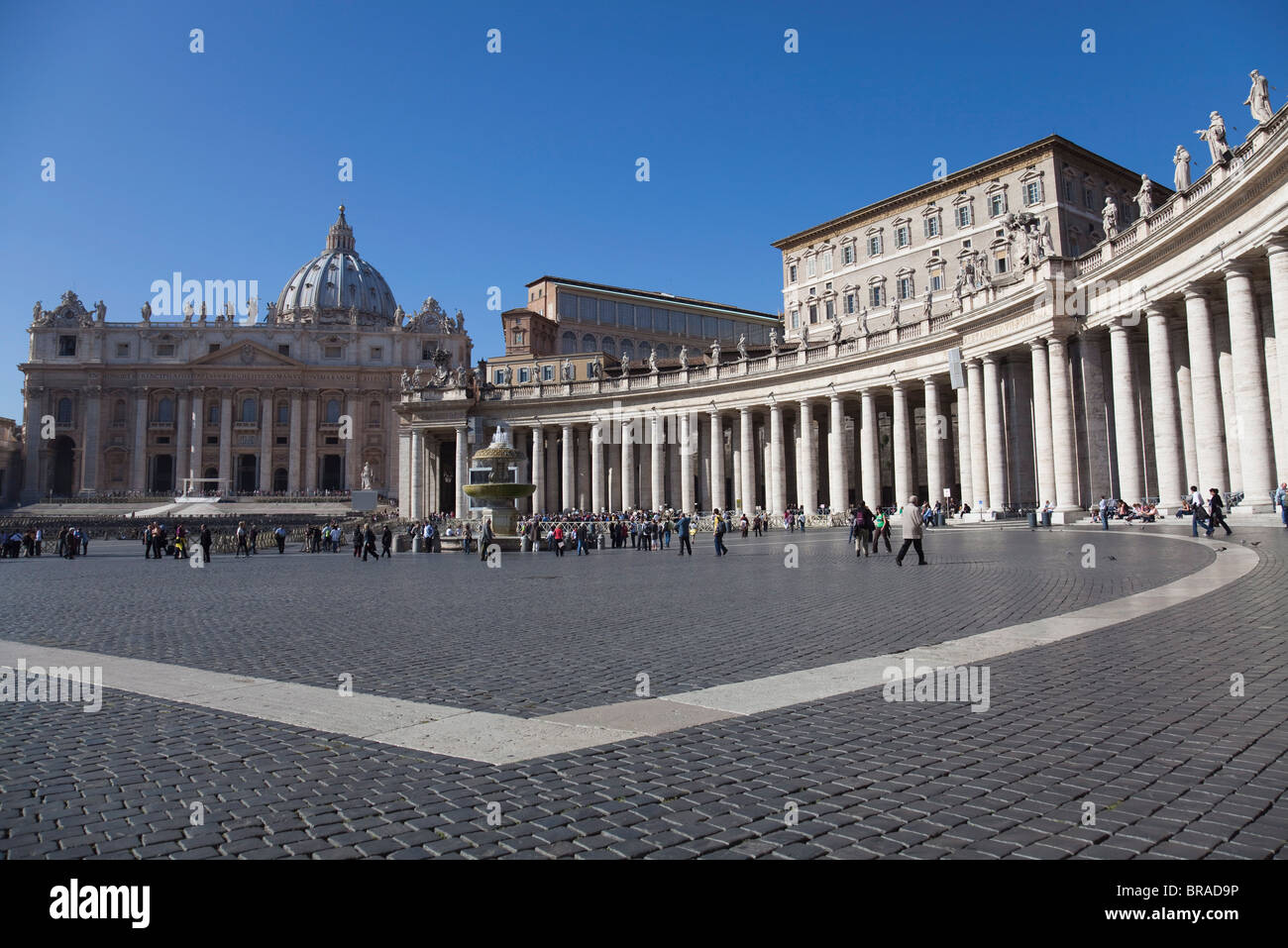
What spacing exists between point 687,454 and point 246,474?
82795 mm

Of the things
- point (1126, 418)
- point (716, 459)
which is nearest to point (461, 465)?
point (716, 459)

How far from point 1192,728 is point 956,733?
1.47 m

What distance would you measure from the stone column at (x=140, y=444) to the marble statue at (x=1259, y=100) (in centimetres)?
11972

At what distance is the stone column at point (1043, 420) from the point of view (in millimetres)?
34906

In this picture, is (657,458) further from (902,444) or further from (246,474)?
(246,474)

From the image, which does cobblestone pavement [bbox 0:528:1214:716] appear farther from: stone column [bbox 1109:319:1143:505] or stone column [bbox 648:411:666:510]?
stone column [bbox 648:411:666:510]

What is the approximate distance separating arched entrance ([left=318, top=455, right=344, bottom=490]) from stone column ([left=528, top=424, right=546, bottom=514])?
57.4m

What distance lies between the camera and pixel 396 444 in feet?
371

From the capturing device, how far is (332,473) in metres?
114

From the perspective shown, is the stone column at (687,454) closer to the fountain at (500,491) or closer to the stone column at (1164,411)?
the fountain at (500,491)

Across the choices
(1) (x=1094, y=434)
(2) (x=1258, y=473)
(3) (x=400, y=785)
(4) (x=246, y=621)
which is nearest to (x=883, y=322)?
(1) (x=1094, y=434)

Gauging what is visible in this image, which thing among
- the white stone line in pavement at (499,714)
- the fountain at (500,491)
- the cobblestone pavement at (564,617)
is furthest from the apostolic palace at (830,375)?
the white stone line in pavement at (499,714)

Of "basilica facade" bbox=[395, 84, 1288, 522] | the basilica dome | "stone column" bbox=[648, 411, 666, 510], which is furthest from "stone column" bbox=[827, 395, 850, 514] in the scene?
the basilica dome
